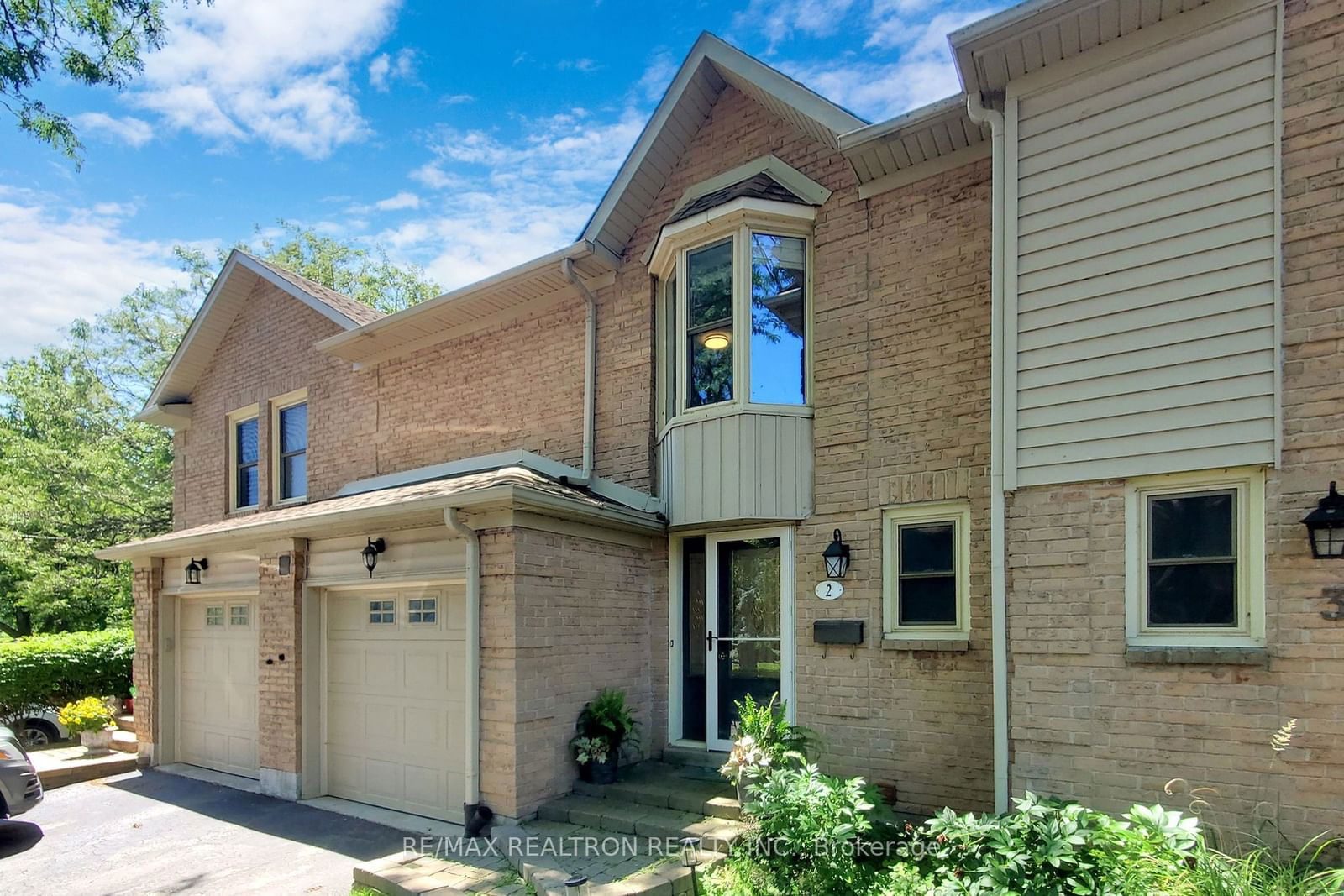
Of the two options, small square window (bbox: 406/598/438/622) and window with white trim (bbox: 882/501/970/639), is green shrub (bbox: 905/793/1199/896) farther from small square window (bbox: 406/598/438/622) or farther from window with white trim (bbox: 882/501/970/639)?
small square window (bbox: 406/598/438/622)

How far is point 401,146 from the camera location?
11.9m

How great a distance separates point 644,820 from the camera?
6.18 metres

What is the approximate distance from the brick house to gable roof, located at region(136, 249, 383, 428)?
2.01 ft

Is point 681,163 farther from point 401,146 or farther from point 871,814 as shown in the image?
point 871,814

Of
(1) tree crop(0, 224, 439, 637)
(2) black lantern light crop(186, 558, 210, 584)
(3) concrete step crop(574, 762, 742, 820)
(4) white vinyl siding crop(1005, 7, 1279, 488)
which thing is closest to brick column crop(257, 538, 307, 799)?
(2) black lantern light crop(186, 558, 210, 584)

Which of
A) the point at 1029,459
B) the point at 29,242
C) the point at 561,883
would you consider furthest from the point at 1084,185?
the point at 29,242

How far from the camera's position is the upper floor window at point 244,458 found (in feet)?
42.1

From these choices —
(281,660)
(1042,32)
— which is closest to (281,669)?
(281,660)

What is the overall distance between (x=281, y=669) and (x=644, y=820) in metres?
4.60

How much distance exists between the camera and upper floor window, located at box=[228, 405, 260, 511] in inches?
505

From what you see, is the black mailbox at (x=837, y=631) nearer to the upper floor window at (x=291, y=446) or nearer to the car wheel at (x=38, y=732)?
the upper floor window at (x=291, y=446)

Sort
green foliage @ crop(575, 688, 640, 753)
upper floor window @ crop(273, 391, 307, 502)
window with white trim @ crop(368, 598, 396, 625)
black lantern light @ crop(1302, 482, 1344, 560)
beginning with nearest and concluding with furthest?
1. black lantern light @ crop(1302, 482, 1344, 560)
2. green foliage @ crop(575, 688, 640, 753)
3. window with white trim @ crop(368, 598, 396, 625)
4. upper floor window @ crop(273, 391, 307, 502)

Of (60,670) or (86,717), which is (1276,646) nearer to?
(86,717)

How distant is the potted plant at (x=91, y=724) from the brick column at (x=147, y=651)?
2.39 ft
